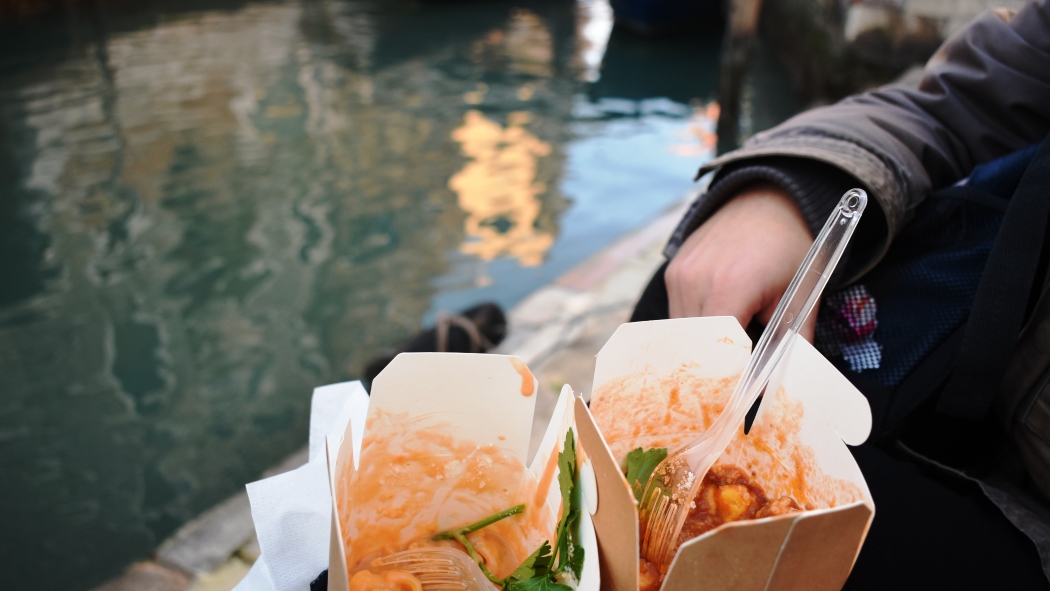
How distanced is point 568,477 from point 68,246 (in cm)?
479

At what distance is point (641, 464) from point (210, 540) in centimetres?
158

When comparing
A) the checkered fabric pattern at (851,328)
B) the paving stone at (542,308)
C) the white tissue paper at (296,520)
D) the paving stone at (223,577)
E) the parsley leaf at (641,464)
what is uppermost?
the parsley leaf at (641,464)

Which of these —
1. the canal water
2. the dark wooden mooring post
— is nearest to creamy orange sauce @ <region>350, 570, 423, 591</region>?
the canal water

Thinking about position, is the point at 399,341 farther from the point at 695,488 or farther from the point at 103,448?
the point at 695,488

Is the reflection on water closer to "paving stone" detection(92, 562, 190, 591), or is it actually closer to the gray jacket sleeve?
"paving stone" detection(92, 562, 190, 591)

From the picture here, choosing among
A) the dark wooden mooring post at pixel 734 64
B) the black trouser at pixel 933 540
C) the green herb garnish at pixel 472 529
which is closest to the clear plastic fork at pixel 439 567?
the green herb garnish at pixel 472 529

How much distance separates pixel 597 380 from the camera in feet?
2.42

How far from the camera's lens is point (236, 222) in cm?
482

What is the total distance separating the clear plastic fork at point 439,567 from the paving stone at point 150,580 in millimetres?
1341

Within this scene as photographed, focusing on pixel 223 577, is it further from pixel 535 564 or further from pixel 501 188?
pixel 501 188

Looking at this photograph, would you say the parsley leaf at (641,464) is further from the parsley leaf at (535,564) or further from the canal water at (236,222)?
the canal water at (236,222)

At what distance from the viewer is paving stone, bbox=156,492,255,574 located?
1856mm

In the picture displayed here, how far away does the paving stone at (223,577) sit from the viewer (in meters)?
1.75

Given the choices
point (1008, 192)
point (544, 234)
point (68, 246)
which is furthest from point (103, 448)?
point (1008, 192)
